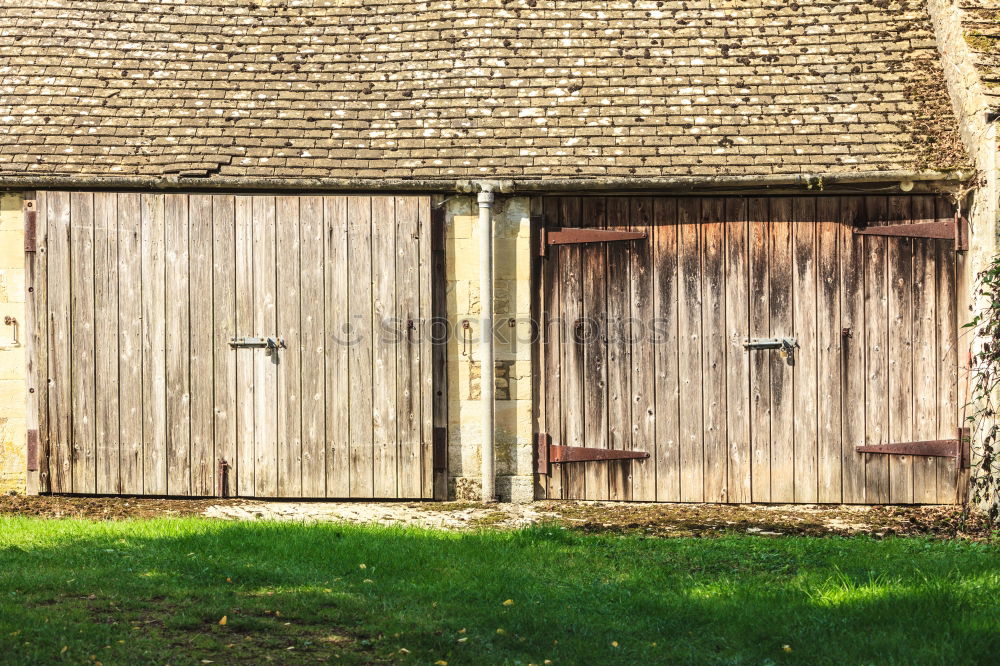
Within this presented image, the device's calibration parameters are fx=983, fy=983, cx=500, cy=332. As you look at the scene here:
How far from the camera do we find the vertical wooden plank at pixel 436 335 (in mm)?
7906

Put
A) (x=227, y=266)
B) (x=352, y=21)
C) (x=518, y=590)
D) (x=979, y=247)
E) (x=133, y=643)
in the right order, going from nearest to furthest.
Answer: (x=133, y=643)
(x=518, y=590)
(x=979, y=247)
(x=227, y=266)
(x=352, y=21)

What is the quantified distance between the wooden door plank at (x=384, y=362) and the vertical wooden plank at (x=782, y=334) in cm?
289

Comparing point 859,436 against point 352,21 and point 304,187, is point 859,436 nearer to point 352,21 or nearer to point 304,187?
point 304,187

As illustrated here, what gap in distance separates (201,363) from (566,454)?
120 inches

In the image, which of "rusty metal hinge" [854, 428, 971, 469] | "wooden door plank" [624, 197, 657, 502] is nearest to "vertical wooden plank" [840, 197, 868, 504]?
"rusty metal hinge" [854, 428, 971, 469]

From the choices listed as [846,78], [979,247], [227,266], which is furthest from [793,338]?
[227,266]

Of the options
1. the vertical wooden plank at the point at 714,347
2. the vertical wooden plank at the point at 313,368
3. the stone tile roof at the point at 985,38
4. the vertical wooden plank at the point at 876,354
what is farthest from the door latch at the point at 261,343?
the stone tile roof at the point at 985,38

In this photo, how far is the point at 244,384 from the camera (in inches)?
313

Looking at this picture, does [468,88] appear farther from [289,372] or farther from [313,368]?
[289,372]

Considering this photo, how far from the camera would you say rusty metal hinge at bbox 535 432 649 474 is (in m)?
7.93

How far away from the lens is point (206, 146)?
798 cm

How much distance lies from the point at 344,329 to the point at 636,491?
106 inches

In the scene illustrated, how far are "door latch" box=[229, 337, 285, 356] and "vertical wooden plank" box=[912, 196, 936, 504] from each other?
5.07 m

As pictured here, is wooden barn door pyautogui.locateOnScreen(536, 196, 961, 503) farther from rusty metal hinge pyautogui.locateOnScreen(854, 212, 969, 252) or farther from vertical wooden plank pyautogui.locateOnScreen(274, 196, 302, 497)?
vertical wooden plank pyautogui.locateOnScreen(274, 196, 302, 497)
